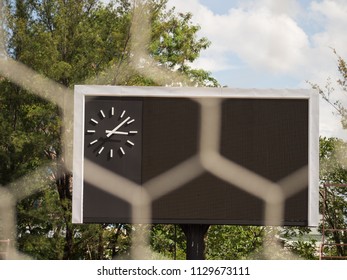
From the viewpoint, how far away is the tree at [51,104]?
7535 millimetres

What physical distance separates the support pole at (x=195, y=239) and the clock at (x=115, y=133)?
1.80 ft

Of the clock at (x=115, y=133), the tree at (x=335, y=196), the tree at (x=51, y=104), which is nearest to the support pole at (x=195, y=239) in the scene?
the clock at (x=115, y=133)

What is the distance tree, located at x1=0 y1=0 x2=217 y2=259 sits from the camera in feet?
24.7

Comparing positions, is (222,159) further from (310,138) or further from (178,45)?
(178,45)

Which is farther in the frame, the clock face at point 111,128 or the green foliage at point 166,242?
the green foliage at point 166,242

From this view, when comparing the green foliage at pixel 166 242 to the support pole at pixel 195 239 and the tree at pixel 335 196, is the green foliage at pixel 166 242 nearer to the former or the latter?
the tree at pixel 335 196

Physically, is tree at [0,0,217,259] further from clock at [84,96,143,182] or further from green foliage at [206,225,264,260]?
clock at [84,96,143,182]

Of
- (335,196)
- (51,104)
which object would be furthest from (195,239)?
(335,196)

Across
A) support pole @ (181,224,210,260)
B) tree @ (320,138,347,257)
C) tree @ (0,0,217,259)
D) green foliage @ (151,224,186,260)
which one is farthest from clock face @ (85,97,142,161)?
tree @ (320,138,347,257)

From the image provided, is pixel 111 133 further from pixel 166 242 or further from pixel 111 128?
pixel 166 242

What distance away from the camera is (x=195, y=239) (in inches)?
195

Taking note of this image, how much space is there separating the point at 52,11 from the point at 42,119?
1.24m

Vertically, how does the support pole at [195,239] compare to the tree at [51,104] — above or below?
below

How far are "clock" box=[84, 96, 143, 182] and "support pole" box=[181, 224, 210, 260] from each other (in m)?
0.55
